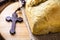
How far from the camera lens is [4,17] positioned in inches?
60.0

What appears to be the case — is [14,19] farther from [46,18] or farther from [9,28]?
[46,18]

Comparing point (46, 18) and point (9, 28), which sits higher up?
point (46, 18)

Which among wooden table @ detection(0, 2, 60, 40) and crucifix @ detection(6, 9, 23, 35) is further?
crucifix @ detection(6, 9, 23, 35)

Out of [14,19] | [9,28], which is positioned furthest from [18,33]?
[14,19]

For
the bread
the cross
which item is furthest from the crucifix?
the bread

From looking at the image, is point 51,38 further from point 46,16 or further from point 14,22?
point 14,22

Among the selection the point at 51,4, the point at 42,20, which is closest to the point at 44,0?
the point at 51,4

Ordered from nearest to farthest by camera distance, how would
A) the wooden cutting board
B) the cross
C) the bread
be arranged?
1. the bread
2. the wooden cutting board
3. the cross

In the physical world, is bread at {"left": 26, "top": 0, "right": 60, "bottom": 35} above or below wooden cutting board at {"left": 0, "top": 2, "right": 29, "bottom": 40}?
above

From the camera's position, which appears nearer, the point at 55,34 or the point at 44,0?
the point at 55,34

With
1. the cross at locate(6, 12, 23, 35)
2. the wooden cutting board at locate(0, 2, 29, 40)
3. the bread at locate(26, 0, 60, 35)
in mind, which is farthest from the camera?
the cross at locate(6, 12, 23, 35)

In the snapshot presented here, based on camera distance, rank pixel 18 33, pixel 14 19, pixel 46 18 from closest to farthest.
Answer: pixel 46 18, pixel 18 33, pixel 14 19

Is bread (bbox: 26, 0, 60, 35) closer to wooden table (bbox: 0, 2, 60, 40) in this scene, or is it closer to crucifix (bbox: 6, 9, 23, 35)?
wooden table (bbox: 0, 2, 60, 40)

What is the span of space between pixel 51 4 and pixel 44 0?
122 millimetres
